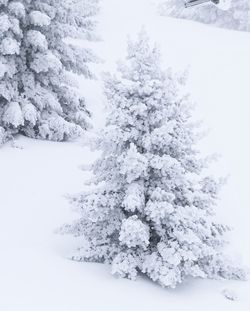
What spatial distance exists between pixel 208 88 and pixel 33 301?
47.5 ft

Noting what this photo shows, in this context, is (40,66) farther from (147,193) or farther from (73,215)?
(147,193)

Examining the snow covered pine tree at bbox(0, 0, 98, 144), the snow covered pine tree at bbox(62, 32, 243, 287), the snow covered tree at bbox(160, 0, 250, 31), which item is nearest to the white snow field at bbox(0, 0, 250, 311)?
the snow covered pine tree at bbox(62, 32, 243, 287)

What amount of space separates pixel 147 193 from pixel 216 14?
25.1 metres

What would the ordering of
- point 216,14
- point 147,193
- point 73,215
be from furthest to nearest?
point 216,14 < point 73,215 < point 147,193

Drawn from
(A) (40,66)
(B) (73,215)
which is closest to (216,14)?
(A) (40,66)

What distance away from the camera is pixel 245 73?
2284 centimetres

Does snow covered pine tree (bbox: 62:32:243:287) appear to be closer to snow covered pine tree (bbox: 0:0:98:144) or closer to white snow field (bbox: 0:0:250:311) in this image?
white snow field (bbox: 0:0:250:311)

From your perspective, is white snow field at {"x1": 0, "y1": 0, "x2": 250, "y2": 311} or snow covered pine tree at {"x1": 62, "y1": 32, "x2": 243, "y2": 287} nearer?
white snow field at {"x1": 0, "y1": 0, "x2": 250, "y2": 311}

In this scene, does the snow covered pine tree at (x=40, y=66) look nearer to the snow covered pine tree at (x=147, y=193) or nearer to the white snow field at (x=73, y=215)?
the white snow field at (x=73, y=215)

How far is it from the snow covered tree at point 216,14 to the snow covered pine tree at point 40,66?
53.4ft

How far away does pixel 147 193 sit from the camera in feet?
33.4

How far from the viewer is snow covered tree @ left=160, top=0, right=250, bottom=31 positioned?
31016mm

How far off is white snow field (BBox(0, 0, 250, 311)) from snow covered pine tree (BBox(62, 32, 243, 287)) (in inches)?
15.6

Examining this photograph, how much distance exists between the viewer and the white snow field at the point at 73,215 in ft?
29.7
